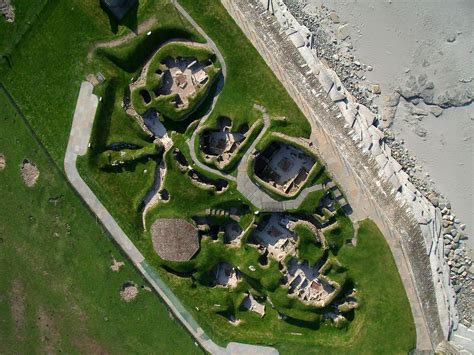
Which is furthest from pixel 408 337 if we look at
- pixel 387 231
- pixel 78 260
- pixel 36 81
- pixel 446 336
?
pixel 36 81

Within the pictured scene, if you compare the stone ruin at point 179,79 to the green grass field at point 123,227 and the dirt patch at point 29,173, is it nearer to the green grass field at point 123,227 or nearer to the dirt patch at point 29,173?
the green grass field at point 123,227

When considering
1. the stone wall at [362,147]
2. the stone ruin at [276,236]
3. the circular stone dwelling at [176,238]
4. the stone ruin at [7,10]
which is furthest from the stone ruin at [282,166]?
the stone ruin at [7,10]

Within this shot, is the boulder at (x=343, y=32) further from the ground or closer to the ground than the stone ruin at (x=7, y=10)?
closer to the ground

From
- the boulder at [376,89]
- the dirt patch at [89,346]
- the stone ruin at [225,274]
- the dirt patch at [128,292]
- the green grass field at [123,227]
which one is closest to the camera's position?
the green grass field at [123,227]

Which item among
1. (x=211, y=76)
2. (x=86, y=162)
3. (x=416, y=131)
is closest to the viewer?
(x=211, y=76)

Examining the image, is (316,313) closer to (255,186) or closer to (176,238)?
(255,186)

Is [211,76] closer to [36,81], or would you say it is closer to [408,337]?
→ [36,81]

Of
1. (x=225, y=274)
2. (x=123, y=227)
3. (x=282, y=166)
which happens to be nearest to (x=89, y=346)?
(x=123, y=227)
